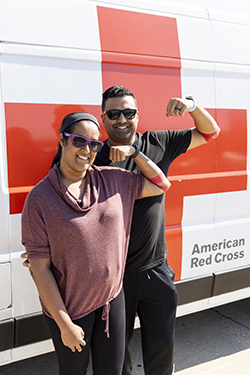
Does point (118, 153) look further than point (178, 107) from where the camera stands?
No

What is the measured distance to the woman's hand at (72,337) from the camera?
4.78ft

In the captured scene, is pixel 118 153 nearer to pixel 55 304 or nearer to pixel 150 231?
pixel 150 231

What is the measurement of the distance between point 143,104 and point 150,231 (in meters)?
0.86

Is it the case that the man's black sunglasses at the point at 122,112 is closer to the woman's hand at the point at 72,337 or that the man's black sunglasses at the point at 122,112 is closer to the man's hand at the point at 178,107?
the man's hand at the point at 178,107

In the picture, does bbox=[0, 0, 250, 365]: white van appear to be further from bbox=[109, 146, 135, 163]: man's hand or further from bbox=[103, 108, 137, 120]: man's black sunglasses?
bbox=[109, 146, 135, 163]: man's hand

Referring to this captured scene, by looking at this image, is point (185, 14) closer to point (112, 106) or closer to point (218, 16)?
point (218, 16)

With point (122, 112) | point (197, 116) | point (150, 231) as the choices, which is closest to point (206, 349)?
point (150, 231)

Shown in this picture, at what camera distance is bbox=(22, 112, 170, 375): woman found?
146 cm

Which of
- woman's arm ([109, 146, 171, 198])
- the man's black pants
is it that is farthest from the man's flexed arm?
the man's black pants

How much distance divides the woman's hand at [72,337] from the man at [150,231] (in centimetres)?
52

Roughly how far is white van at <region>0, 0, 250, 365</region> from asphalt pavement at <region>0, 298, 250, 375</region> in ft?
1.43

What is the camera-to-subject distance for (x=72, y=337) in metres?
1.46

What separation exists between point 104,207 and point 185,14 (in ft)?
5.31

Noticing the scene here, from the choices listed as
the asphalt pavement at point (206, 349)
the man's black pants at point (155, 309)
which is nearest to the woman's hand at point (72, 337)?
the man's black pants at point (155, 309)
